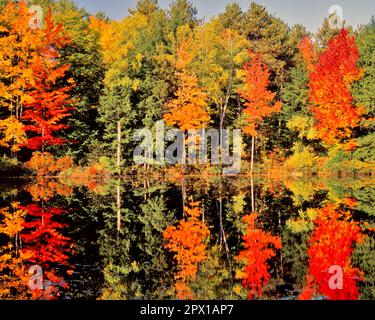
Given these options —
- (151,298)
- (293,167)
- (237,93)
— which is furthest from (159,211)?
(237,93)

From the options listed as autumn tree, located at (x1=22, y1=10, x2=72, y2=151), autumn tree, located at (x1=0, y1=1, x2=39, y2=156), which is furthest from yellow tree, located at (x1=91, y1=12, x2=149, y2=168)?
autumn tree, located at (x1=0, y1=1, x2=39, y2=156)

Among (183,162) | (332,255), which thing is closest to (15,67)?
(183,162)

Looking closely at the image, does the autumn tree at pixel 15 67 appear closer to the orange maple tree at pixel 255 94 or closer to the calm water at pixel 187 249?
the calm water at pixel 187 249

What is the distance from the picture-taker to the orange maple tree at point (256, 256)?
834 cm

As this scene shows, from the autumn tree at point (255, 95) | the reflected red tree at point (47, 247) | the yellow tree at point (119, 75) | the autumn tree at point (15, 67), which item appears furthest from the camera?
the autumn tree at point (255, 95)

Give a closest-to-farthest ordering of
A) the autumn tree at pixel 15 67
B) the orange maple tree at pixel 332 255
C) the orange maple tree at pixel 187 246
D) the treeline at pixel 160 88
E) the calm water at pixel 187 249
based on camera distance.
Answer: the orange maple tree at pixel 332 255, the calm water at pixel 187 249, the orange maple tree at pixel 187 246, the autumn tree at pixel 15 67, the treeline at pixel 160 88

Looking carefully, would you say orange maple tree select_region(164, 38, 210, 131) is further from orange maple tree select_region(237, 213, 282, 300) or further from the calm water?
orange maple tree select_region(237, 213, 282, 300)

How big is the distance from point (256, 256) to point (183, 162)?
29399 millimetres

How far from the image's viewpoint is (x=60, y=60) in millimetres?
39031

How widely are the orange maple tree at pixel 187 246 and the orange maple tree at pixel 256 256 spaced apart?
0.92 metres

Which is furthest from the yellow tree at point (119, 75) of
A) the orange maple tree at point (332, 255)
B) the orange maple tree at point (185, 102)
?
the orange maple tree at point (332, 255)

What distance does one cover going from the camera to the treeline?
3509 centimetres

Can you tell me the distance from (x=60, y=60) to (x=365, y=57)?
23.4 meters

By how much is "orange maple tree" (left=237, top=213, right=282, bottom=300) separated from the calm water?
0.02 metres
